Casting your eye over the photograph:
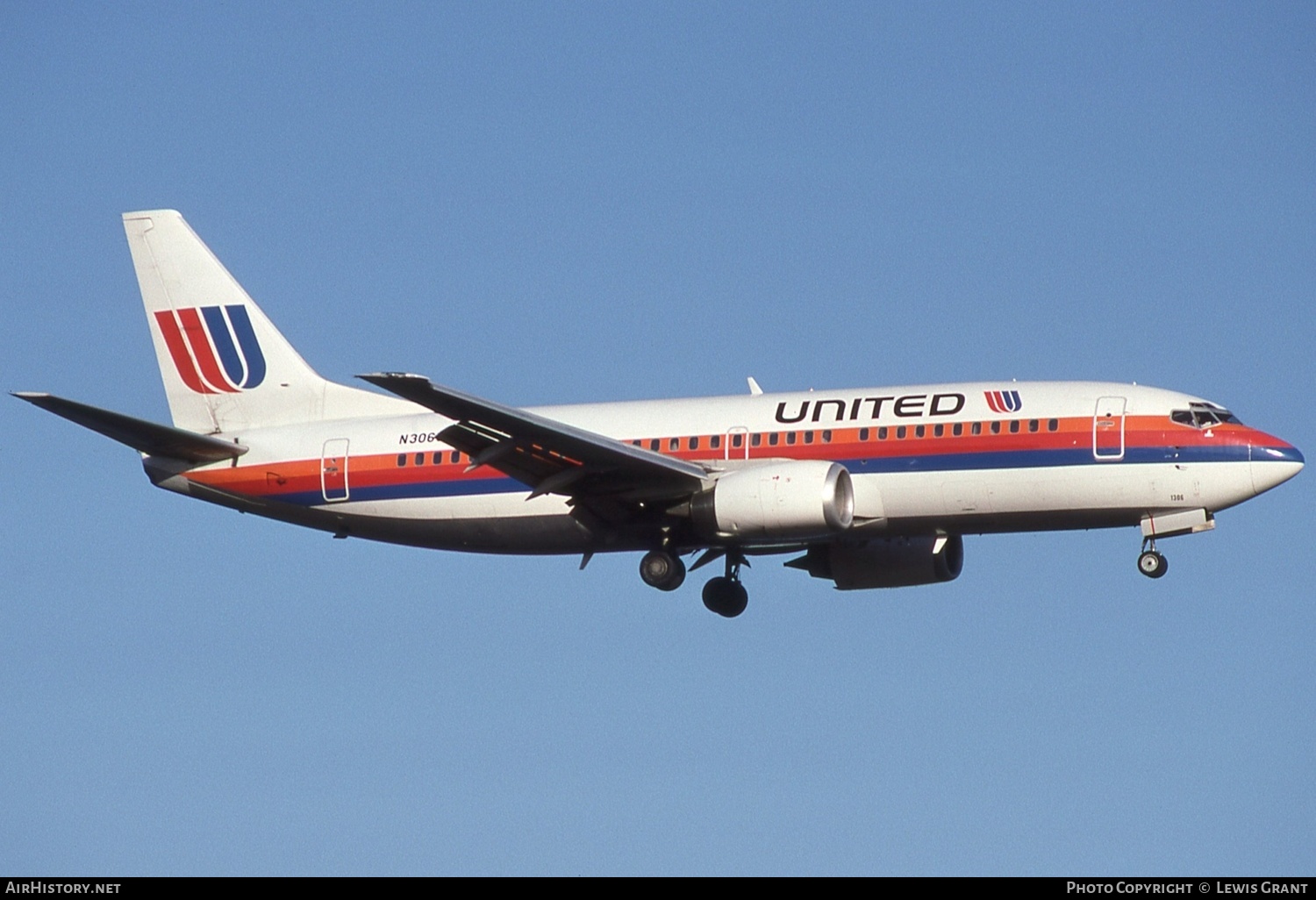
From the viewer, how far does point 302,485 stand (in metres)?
48.2

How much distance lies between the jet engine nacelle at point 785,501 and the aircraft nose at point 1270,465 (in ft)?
27.3

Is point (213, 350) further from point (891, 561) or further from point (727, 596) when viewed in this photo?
point (891, 561)

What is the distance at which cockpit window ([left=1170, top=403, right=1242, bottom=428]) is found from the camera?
141 ft

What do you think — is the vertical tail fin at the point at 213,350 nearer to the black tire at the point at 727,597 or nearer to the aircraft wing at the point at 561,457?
the aircraft wing at the point at 561,457

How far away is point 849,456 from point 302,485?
43.2ft

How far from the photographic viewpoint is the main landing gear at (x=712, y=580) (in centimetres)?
4556

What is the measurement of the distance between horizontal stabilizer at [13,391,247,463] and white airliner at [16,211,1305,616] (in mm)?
60

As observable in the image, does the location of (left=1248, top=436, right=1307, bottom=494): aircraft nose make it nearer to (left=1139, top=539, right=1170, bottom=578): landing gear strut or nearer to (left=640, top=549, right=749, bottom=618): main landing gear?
(left=1139, top=539, right=1170, bottom=578): landing gear strut

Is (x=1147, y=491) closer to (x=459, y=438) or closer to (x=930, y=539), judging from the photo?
(x=930, y=539)

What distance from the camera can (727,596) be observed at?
4847 cm

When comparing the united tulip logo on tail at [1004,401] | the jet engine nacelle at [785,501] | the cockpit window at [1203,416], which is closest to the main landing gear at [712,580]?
the jet engine nacelle at [785,501]

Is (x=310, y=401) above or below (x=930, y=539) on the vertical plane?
above

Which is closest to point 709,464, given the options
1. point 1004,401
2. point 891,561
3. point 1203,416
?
point 891,561
